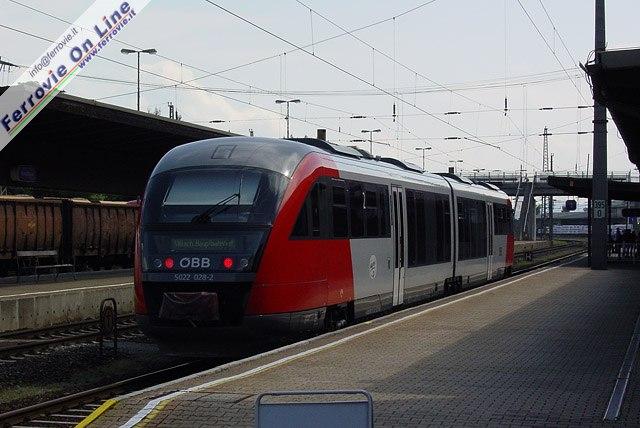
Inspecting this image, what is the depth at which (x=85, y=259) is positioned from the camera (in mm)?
39094

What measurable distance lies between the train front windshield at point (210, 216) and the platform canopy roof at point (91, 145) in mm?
8528

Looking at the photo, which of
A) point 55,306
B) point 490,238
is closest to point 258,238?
point 55,306

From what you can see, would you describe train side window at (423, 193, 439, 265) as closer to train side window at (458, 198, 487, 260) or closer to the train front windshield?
train side window at (458, 198, 487, 260)

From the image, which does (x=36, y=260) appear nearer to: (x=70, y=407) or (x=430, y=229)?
(x=430, y=229)

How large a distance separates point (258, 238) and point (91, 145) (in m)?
17.0

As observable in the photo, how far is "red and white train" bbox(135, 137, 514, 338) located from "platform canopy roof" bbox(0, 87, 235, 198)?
831 cm

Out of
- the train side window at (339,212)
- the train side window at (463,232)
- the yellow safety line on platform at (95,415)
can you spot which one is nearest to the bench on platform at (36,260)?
the train side window at (463,232)

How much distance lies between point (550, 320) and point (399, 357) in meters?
5.72

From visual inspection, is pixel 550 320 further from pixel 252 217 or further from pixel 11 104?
pixel 11 104

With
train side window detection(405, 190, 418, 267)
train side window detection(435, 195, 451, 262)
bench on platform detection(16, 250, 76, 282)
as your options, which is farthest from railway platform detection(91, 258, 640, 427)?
bench on platform detection(16, 250, 76, 282)

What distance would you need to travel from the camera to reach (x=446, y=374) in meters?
11.4

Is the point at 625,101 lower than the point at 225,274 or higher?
higher

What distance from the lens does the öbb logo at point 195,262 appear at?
1316 centimetres

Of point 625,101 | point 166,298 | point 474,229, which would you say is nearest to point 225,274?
point 166,298
